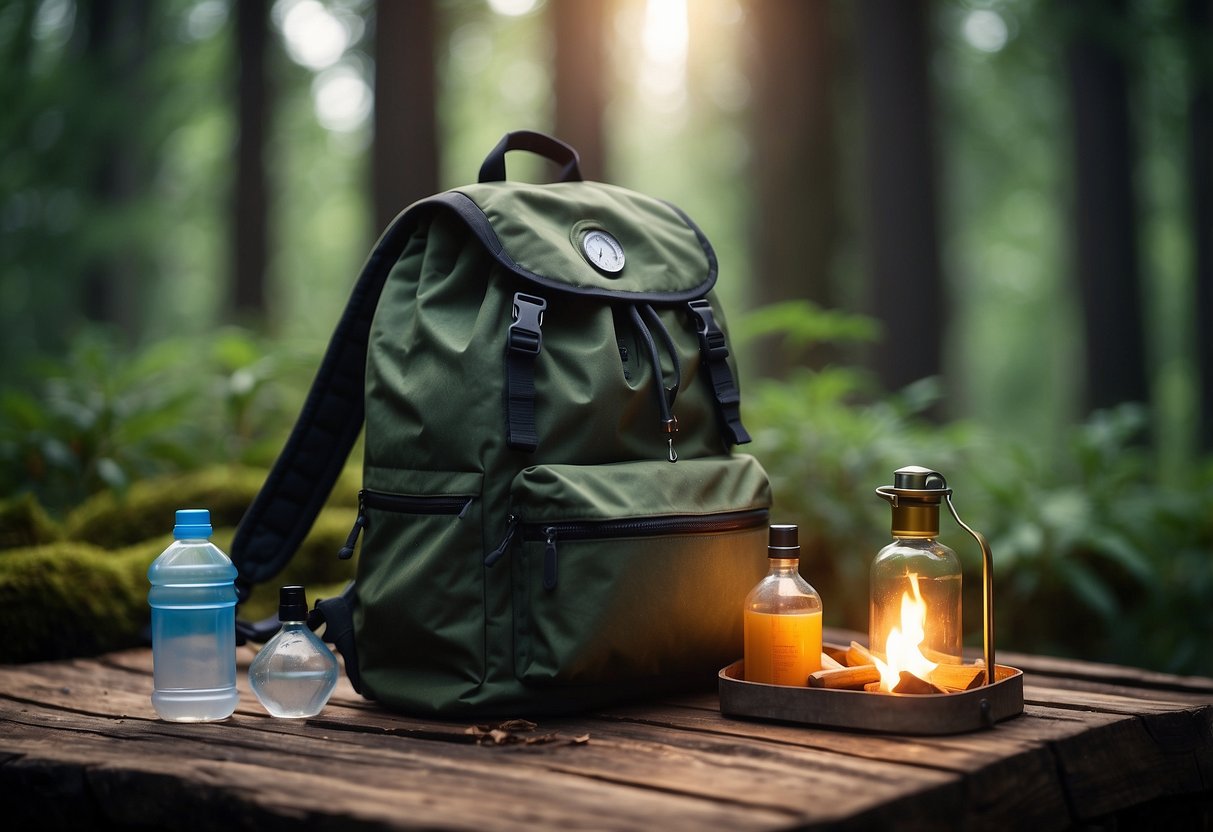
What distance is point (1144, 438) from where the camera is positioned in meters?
7.41

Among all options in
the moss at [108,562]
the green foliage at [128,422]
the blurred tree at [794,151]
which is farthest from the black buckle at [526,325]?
the blurred tree at [794,151]

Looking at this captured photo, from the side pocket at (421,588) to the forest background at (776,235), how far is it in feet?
3.71

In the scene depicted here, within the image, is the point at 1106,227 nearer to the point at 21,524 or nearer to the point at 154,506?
the point at 154,506

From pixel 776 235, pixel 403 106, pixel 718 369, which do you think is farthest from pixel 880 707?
pixel 403 106

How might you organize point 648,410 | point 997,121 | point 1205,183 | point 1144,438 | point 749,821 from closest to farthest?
1. point 749,821
2. point 648,410
3. point 1144,438
4. point 1205,183
5. point 997,121

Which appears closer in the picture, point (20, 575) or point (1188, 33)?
point (20, 575)

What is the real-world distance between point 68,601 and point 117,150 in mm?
7531

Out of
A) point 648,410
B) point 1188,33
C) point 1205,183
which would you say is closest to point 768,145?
point 1188,33

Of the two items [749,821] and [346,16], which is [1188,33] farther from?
[749,821]

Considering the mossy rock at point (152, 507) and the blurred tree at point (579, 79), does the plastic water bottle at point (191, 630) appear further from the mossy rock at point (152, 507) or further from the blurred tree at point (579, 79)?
the blurred tree at point (579, 79)

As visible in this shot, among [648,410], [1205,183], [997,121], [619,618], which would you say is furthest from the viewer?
[997,121]

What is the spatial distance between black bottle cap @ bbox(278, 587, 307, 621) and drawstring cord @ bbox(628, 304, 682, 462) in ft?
2.65

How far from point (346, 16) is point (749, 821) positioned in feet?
32.6

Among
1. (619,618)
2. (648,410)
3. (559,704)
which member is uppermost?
(648,410)
